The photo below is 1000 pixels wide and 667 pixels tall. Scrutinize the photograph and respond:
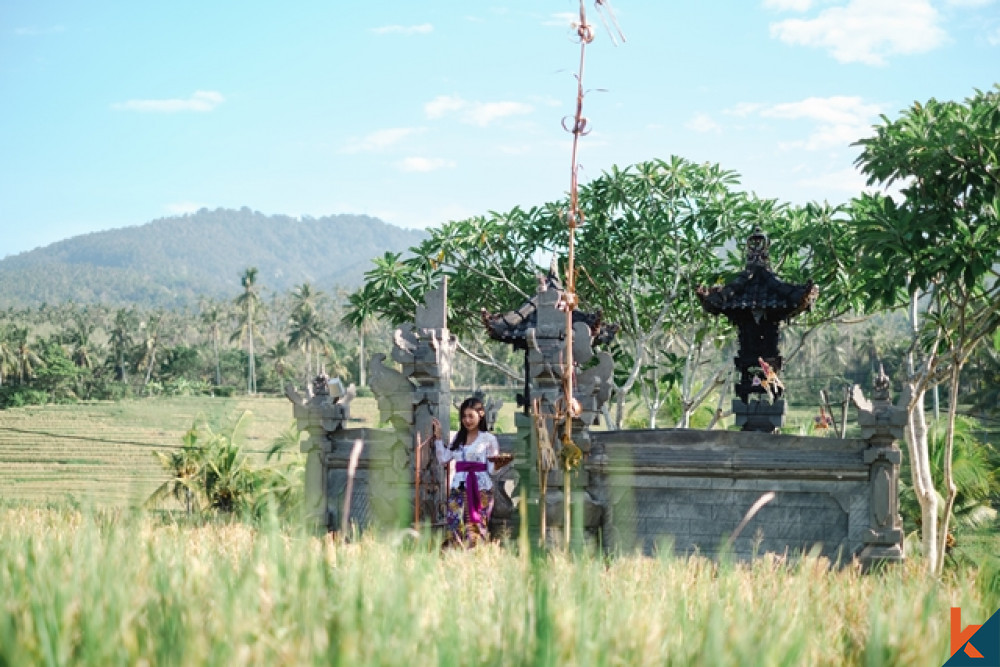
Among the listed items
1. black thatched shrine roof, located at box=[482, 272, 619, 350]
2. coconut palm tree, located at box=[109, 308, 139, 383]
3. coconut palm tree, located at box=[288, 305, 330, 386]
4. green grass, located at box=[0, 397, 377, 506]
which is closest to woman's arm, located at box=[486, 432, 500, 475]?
black thatched shrine roof, located at box=[482, 272, 619, 350]

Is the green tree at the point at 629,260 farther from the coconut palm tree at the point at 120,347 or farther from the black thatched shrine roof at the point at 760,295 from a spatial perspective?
the coconut palm tree at the point at 120,347

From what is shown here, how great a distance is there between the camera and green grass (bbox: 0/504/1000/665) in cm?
250

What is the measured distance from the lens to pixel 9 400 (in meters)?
42.1

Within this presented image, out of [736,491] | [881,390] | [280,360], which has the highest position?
[280,360]

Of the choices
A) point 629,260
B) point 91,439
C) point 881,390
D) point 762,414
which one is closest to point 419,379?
point 881,390

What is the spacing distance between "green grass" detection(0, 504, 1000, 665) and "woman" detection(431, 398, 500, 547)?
4.31 m

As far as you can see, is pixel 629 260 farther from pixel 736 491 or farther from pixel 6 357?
pixel 6 357

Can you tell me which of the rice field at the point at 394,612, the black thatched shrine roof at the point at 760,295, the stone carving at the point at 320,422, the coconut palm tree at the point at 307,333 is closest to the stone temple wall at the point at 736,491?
Answer: the stone carving at the point at 320,422

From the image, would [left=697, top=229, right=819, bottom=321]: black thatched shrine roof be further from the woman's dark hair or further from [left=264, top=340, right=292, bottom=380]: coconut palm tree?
[left=264, top=340, right=292, bottom=380]: coconut palm tree

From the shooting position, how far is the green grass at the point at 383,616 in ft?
8.20

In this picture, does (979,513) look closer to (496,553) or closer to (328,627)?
(496,553)

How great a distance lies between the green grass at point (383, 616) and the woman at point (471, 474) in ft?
14.2

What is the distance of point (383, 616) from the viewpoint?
8.59 ft

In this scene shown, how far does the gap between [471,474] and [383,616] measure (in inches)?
217
